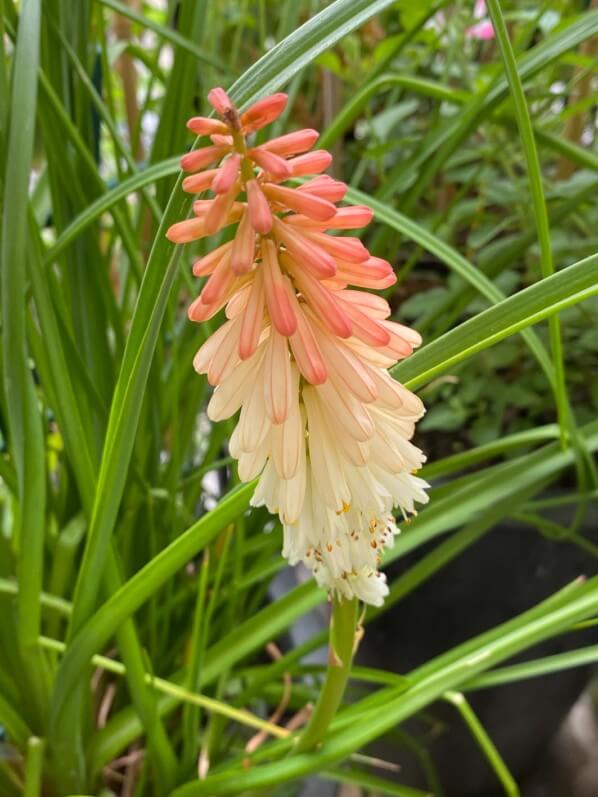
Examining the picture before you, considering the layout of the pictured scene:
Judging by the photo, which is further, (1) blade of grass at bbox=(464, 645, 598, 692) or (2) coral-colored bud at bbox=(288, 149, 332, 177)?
(1) blade of grass at bbox=(464, 645, 598, 692)

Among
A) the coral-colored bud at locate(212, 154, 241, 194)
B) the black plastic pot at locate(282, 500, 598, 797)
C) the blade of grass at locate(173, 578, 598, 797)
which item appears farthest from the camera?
the black plastic pot at locate(282, 500, 598, 797)

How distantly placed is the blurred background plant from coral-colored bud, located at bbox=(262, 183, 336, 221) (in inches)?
1.8

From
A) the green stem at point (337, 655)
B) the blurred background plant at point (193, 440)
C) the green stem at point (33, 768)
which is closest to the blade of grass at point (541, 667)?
the blurred background plant at point (193, 440)

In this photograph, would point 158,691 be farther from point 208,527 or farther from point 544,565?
point 544,565

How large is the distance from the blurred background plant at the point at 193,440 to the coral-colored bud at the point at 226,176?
0.05 m

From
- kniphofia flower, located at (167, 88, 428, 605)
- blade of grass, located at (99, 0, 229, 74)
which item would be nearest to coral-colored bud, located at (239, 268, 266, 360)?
kniphofia flower, located at (167, 88, 428, 605)

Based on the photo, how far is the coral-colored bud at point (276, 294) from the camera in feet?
0.60

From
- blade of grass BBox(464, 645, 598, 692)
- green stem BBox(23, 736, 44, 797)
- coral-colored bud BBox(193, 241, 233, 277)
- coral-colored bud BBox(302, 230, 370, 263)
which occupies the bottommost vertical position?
blade of grass BBox(464, 645, 598, 692)

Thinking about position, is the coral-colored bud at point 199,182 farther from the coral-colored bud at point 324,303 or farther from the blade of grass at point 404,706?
the blade of grass at point 404,706

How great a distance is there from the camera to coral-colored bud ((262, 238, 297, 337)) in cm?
18

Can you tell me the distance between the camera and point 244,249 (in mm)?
176

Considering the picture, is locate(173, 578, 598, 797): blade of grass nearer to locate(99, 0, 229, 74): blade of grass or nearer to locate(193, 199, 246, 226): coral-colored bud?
locate(193, 199, 246, 226): coral-colored bud

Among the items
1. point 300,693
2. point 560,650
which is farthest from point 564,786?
point 300,693

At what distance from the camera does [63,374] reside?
0.31m
